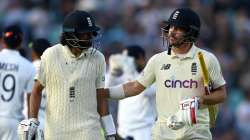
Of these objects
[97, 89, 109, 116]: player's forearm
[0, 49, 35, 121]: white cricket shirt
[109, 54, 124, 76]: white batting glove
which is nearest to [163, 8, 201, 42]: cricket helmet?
[97, 89, 109, 116]: player's forearm

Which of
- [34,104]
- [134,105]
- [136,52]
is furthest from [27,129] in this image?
[136,52]

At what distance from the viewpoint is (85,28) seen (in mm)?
9719

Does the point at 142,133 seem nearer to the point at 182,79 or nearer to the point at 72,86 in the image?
the point at 182,79

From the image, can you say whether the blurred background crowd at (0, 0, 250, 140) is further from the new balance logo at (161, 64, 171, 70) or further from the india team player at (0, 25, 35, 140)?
the new balance logo at (161, 64, 171, 70)

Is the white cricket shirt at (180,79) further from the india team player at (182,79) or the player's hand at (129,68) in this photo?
the player's hand at (129,68)

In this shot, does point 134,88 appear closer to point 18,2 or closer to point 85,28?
point 85,28

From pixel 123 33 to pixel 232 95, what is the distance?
7.92 ft

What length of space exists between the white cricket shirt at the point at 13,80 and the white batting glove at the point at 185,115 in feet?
10.2

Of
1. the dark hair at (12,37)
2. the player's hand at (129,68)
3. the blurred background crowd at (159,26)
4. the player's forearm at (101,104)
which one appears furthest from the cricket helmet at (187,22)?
the blurred background crowd at (159,26)

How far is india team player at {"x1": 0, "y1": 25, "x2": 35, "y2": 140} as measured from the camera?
482 inches

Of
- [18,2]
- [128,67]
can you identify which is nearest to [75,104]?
[128,67]

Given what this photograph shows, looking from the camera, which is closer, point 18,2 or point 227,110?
point 227,110

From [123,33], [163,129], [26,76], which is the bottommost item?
[163,129]

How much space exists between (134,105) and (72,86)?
13.4ft
